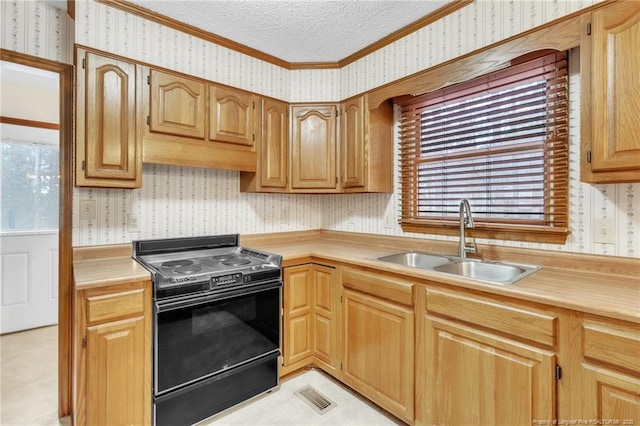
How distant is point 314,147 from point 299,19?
0.93 metres

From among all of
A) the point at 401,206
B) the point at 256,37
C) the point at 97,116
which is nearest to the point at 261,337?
the point at 401,206

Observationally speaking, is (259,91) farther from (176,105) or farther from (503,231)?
(503,231)

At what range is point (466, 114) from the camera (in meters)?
2.10

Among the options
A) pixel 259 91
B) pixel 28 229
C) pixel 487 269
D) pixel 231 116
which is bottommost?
pixel 487 269

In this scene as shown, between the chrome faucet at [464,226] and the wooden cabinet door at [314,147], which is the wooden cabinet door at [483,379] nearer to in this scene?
the chrome faucet at [464,226]

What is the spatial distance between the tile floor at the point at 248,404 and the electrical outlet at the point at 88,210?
1.22 m

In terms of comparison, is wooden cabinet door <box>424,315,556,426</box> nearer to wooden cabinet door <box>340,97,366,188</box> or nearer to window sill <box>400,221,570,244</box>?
window sill <box>400,221,570,244</box>

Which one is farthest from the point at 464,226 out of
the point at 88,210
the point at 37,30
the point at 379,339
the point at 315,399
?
the point at 37,30

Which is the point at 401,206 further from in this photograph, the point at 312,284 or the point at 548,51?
the point at 548,51

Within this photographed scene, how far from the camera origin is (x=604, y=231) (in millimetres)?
1543

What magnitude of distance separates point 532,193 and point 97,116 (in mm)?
2533

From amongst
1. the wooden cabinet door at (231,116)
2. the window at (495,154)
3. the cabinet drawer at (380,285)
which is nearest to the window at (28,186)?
the wooden cabinet door at (231,116)

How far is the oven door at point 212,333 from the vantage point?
65.3 inches

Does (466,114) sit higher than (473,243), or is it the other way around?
(466,114)
